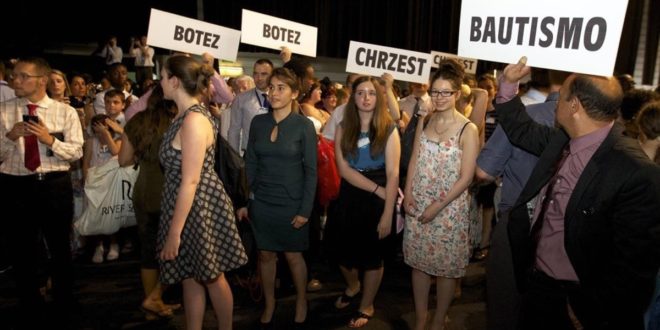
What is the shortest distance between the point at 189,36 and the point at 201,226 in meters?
2.16

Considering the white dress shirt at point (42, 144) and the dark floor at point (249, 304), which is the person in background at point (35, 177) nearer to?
the white dress shirt at point (42, 144)

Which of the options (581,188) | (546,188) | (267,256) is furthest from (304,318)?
(581,188)

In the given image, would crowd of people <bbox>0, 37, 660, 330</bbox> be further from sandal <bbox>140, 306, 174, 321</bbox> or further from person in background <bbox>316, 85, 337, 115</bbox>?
person in background <bbox>316, 85, 337, 115</bbox>

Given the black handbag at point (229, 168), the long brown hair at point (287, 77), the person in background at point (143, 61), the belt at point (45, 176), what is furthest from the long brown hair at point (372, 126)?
the person in background at point (143, 61)

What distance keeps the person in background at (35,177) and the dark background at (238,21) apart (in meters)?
10.1

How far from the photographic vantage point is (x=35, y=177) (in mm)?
3611

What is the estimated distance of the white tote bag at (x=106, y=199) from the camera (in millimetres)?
4270

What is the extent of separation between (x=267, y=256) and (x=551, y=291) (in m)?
1.93

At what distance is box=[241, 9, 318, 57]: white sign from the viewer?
481cm

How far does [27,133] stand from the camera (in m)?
3.48

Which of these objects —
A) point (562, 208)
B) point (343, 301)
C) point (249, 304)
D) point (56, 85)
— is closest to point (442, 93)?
point (562, 208)

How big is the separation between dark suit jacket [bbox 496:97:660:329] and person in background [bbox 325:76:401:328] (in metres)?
1.63

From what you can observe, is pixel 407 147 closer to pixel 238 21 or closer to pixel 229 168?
pixel 229 168

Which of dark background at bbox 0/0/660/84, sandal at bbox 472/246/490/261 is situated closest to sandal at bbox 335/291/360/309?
sandal at bbox 472/246/490/261
